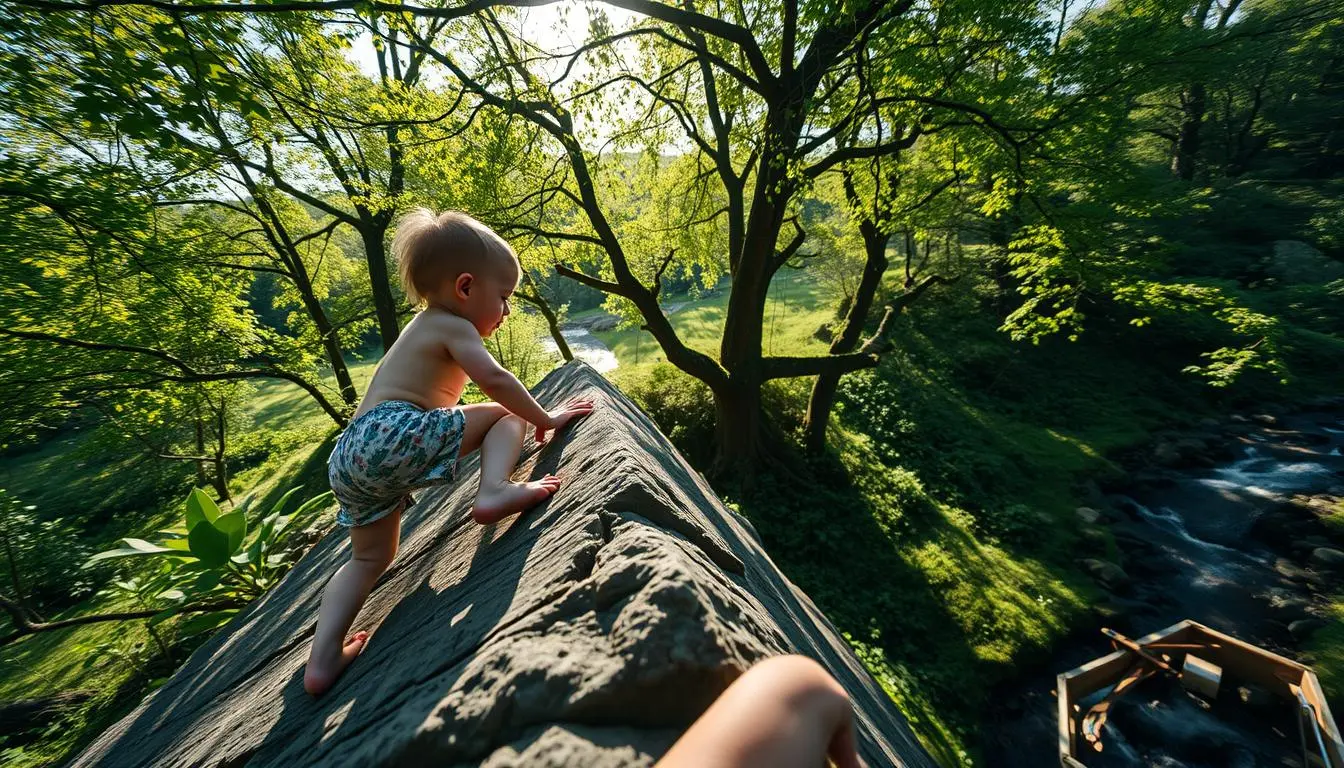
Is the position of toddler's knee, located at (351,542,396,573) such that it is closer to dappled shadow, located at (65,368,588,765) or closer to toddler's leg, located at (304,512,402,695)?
toddler's leg, located at (304,512,402,695)

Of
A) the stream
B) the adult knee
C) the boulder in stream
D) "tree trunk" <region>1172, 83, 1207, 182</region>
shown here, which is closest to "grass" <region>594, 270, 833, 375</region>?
the stream

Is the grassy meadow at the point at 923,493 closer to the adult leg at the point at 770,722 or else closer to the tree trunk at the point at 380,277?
the tree trunk at the point at 380,277

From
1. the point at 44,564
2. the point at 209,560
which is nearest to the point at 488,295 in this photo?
the point at 209,560

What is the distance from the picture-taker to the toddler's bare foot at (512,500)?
1.45 m

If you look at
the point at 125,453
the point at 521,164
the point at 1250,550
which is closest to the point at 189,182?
the point at 521,164

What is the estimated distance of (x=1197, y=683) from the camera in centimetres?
693

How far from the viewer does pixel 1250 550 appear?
9.84 m

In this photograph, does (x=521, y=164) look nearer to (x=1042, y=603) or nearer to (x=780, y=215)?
(x=780, y=215)

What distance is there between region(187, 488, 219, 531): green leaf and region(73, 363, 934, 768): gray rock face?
4.67m

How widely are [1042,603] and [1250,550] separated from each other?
623 cm

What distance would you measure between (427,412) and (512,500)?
1.71 feet

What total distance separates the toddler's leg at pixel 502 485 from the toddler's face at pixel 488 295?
16.8 inches

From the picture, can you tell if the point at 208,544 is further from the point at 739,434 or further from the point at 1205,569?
the point at 1205,569

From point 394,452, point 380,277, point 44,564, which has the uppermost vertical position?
point 380,277
